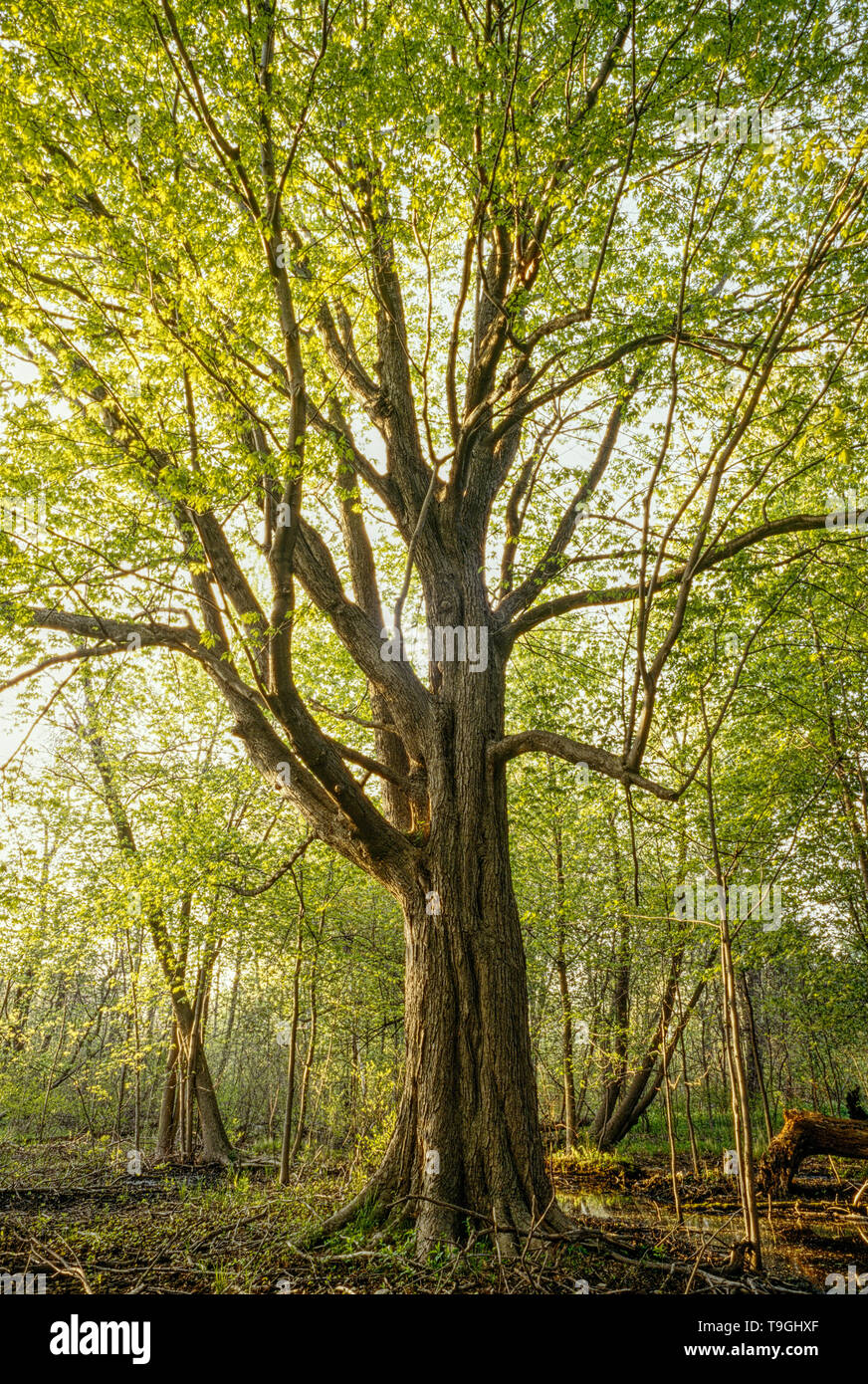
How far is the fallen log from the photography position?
21.2 ft

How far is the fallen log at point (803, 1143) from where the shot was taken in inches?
255

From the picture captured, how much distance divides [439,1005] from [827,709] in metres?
5.95

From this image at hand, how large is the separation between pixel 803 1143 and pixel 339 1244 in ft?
15.6

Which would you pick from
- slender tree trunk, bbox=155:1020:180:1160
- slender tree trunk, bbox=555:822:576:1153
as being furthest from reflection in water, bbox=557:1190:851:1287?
slender tree trunk, bbox=155:1020:180:1160

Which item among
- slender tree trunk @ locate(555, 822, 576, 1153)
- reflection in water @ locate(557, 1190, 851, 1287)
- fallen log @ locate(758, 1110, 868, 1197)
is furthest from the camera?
slender tree trunk @ locate(555, 822, 576, 1153)

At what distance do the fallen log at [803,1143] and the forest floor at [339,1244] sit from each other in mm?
268

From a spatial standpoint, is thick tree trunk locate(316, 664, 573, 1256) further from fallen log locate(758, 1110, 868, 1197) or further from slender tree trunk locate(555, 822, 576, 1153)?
slender tree trunk locate(555, 822, 576, 1153)

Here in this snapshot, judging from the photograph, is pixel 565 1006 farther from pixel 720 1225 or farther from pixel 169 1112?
pixel 169 1112

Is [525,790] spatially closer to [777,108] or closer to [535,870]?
[535,870]

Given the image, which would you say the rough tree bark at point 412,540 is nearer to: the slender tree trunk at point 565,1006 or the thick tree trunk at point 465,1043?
the thick tree trunk at point 465,1043

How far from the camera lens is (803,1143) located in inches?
263

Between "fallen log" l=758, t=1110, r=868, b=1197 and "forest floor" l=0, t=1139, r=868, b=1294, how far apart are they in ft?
0.88

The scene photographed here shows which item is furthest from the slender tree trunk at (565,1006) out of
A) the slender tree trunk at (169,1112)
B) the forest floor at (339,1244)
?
the slender tree trunk at (169,1112)
